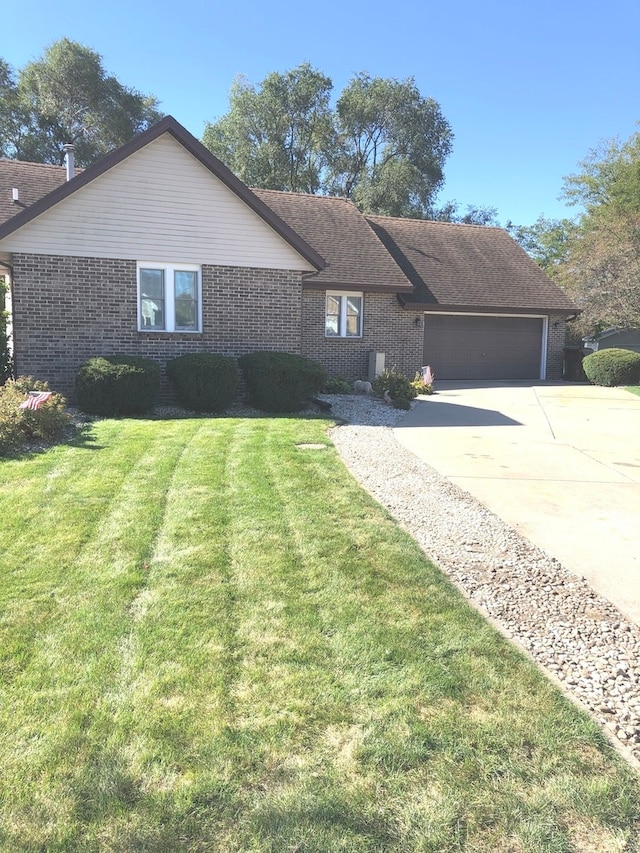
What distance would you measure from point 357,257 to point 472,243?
23.2 ft

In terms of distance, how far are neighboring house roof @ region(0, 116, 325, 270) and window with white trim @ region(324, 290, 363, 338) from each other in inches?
149

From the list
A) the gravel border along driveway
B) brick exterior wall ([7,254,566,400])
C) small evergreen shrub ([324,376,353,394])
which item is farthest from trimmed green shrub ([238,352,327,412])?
the gravel border along driveway

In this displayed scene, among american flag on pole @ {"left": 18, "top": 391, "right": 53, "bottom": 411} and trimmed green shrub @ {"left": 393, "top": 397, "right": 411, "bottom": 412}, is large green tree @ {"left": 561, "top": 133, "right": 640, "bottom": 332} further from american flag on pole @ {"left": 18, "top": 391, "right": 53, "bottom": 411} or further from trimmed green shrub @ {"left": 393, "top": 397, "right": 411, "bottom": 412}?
american flag on pole @ {"left": 18, "top": 391, "right": 53, "bottom": 411}

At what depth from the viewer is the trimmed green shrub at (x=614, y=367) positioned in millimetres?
19000

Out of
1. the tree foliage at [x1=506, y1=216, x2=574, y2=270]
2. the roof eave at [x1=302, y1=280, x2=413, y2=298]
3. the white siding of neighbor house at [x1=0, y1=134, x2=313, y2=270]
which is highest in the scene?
the tree foliage at [x1=506, y1=216, x2=574, y2=270]

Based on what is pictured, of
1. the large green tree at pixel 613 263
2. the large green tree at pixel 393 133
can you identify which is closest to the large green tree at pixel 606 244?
the large green tree at pixel 613 263

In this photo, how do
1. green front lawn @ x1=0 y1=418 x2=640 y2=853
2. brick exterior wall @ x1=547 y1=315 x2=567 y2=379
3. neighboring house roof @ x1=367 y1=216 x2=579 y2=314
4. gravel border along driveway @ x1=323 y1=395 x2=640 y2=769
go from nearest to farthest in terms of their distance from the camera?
green front lawn @ x1=0 y1=418 x2=640 y2=853 → gravel border along driveway @ x1=323 y1=395 x2=640 y2=769 → neighboring house roof @ x1=367 y1=216 x2=579 y2=314 → brick exterior wall @ x1=547 y1=315 x2=567 y2=379

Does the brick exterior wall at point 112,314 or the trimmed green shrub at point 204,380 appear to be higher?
the brick exterior wall at point 112,314

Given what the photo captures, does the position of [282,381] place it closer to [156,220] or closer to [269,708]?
[156,220]

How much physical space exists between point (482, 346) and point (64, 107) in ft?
97.6

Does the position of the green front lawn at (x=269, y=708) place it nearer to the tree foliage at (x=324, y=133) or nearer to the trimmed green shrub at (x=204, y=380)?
the trimmed green shrub at (x=204, y=380)

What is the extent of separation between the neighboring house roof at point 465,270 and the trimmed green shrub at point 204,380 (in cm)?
821

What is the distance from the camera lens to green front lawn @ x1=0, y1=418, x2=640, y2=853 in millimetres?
2094

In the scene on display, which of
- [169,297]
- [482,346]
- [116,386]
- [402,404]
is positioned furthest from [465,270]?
[116,386]
